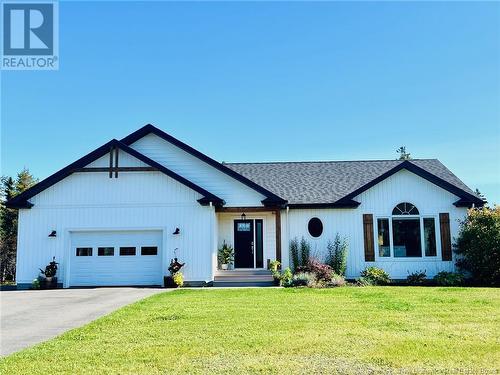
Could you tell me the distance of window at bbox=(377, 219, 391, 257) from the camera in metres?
18.4

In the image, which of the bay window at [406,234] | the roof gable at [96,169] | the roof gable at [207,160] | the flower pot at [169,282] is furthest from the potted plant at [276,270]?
the bay window at [406,234]

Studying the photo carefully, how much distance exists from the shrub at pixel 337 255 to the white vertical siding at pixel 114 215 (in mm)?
5059

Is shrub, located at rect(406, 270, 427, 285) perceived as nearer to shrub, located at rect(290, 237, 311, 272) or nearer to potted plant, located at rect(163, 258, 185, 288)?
shrub, located at rect(290, 237, 311, 272)

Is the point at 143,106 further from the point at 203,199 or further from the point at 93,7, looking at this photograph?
the point at 93,7

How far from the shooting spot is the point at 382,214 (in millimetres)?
18641

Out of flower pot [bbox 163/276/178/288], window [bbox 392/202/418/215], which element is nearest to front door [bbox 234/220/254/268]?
flower pot [bbox 163/276/178/288]

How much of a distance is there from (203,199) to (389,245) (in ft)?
26.4

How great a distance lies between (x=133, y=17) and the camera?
1365 centimetres

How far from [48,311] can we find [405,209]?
14060mm

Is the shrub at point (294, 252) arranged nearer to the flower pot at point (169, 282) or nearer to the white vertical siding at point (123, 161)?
the flower pot at point (169, 282)

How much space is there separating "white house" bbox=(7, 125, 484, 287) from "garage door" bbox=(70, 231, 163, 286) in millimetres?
41

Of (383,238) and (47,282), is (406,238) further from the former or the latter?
(47,282)

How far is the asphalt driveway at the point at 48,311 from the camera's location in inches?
321

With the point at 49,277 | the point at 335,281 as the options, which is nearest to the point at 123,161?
the point at 49,277
